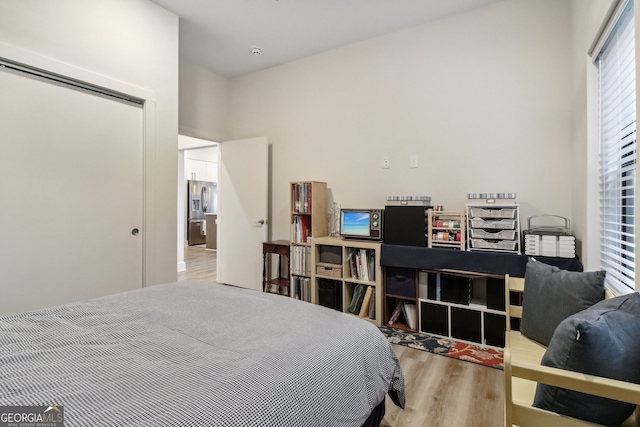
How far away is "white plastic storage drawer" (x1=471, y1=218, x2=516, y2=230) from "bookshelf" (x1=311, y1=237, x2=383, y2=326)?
815 mm

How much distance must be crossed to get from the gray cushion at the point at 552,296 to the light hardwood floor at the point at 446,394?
0.47m

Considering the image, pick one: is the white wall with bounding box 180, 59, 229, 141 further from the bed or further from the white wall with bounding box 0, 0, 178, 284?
the bed

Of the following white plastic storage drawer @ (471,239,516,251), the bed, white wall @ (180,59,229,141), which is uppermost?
white wall @ (180,59,229,141)

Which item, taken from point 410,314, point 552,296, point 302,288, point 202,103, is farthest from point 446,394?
point 202,103

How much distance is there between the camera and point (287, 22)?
3.03 meters

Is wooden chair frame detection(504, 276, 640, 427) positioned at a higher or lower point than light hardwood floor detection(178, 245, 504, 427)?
higher

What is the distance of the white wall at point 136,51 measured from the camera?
6.98 ft

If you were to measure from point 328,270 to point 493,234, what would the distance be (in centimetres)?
151

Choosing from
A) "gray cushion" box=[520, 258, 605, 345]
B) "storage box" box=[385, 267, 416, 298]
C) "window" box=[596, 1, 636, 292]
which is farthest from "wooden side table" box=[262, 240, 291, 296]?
"window" box=[596, 1, 636, 292]

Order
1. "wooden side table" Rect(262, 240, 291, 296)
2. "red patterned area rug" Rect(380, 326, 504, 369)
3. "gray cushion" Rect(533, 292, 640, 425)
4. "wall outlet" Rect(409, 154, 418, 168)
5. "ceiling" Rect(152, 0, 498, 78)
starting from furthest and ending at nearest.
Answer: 1. "wooden side table" Rect(262, 240, 291, 296)
2. "wall outlet" Rect(409, 154, 418, 168)
3. "ceiling" Rect(152, 0, 498, 78)
4. "red patterned area rug" Rect(380, 326, 504, 369)
5. "gray cushion" Rect(533, 292, 640, 425)

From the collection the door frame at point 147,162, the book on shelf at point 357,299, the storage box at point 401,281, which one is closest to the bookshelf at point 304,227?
the book on shelf at point 357,299

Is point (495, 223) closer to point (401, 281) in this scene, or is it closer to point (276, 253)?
point (401, 281)

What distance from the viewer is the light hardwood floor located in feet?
5.43

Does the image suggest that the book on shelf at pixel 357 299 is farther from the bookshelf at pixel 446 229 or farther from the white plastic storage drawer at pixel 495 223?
the white plastic storage drawer at pixel 495 223
